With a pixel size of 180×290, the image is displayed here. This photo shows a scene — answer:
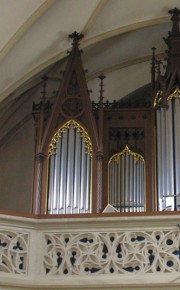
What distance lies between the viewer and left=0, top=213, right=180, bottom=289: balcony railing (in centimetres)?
848

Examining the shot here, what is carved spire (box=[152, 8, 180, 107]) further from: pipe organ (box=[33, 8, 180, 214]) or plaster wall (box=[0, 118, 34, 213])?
plaster wall (box=[0, 118, 34, 213])

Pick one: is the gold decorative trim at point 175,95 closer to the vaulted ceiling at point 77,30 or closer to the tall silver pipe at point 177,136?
the tall silver pipe at point 177,136

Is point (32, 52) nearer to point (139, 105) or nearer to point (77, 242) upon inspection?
point (139, 105)

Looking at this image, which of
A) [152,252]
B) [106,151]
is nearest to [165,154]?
[106,151]

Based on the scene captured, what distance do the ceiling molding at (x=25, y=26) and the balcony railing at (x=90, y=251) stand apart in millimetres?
3883

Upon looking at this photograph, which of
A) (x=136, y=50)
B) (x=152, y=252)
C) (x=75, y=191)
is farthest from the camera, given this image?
(x=136, y=50)

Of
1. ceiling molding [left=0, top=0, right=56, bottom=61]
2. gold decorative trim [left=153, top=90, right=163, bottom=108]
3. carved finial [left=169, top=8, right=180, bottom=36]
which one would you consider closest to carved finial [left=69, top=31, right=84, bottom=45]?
ceiling molding [left=0, top=0, right=56, bottom=61]

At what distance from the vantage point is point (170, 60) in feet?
39.7

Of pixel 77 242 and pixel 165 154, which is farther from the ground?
pixel 165 154

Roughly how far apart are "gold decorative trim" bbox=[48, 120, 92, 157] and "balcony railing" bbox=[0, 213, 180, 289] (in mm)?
2958

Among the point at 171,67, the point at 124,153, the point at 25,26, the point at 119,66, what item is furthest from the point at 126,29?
the point at 124,153

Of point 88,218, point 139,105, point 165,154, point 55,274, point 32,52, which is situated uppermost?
point 32,52

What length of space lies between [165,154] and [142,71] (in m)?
2.68

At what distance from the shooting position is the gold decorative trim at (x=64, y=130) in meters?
11.8
